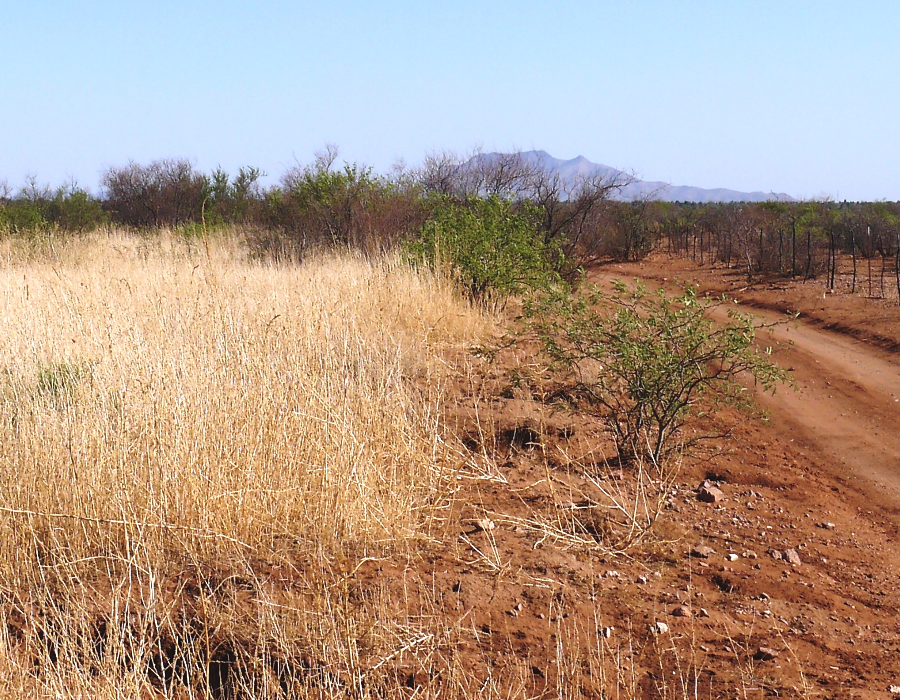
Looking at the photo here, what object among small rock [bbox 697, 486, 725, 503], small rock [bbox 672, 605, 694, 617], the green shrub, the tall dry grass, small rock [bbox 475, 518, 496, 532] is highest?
the green shrub

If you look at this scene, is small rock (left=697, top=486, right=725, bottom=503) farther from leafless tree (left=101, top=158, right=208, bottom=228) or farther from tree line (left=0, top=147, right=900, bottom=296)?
leafless tree (left=101, top=158, right=208, bottom=228)

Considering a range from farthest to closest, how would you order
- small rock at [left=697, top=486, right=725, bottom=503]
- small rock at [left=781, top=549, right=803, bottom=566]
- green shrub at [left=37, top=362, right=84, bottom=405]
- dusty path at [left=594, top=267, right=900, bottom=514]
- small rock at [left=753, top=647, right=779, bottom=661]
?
1. dusty path at [left=594, top=267, right=900, bottom=514]
2. small rock at [left=697, top=486, right=725, bottom=503]
3. green shrub at [left=37, top=362, right=84, bottom=405]
4. small rock at [left=781, top=549, right=803, bottom=566]
5. small rock at [left=753, top=647, right=779, bottom=661]

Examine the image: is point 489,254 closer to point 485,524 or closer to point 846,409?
point 846,409

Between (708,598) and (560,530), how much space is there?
726mm

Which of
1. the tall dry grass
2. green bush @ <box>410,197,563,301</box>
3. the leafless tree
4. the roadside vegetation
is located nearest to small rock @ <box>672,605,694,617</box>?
the roadside vegetation

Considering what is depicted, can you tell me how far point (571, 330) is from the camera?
5.50m

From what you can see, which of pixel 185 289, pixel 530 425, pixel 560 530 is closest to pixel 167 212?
pixel 185 289

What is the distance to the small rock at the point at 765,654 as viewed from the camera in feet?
10.3

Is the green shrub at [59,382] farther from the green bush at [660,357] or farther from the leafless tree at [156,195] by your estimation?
the leafless tree at [156,195]

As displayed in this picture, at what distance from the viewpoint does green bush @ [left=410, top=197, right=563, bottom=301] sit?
10.3 metres

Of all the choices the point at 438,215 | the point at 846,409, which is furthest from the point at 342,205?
the point at 846,409

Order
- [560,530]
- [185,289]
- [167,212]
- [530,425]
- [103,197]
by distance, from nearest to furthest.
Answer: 1. [560,530]
2. [530,425]
3. [185,289]
4. [167,212]
5. [103,197]

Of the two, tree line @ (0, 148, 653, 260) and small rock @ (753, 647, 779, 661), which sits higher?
tree line @ (0, 148, 653, 260)

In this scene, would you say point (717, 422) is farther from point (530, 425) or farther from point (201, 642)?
point (201, 642)
